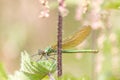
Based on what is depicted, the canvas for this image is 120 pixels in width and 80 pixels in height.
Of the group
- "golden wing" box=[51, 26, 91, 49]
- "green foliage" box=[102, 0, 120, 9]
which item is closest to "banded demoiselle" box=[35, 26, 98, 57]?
"golden wing" box=[51, 26, 91, 49]

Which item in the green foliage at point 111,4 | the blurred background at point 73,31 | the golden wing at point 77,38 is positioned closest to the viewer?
the golden wing at point 77,38

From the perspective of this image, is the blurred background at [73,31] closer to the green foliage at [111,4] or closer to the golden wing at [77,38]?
the green foliage at [111,4]

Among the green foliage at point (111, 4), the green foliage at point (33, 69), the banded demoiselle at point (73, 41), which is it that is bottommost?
the green foliage at point (33, 69)

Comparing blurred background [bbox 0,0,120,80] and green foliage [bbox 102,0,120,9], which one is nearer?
green foliage [bbox 102,0,120,9]

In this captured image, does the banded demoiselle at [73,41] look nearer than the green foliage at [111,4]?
Yes

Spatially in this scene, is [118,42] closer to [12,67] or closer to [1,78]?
[1,78]

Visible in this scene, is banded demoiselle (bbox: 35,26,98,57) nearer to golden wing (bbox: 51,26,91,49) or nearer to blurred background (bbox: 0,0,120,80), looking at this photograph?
golden wing (bbox: 51,26,91,49)

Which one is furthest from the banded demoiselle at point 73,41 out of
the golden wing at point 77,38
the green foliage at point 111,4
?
the green foliage at point 111,4
